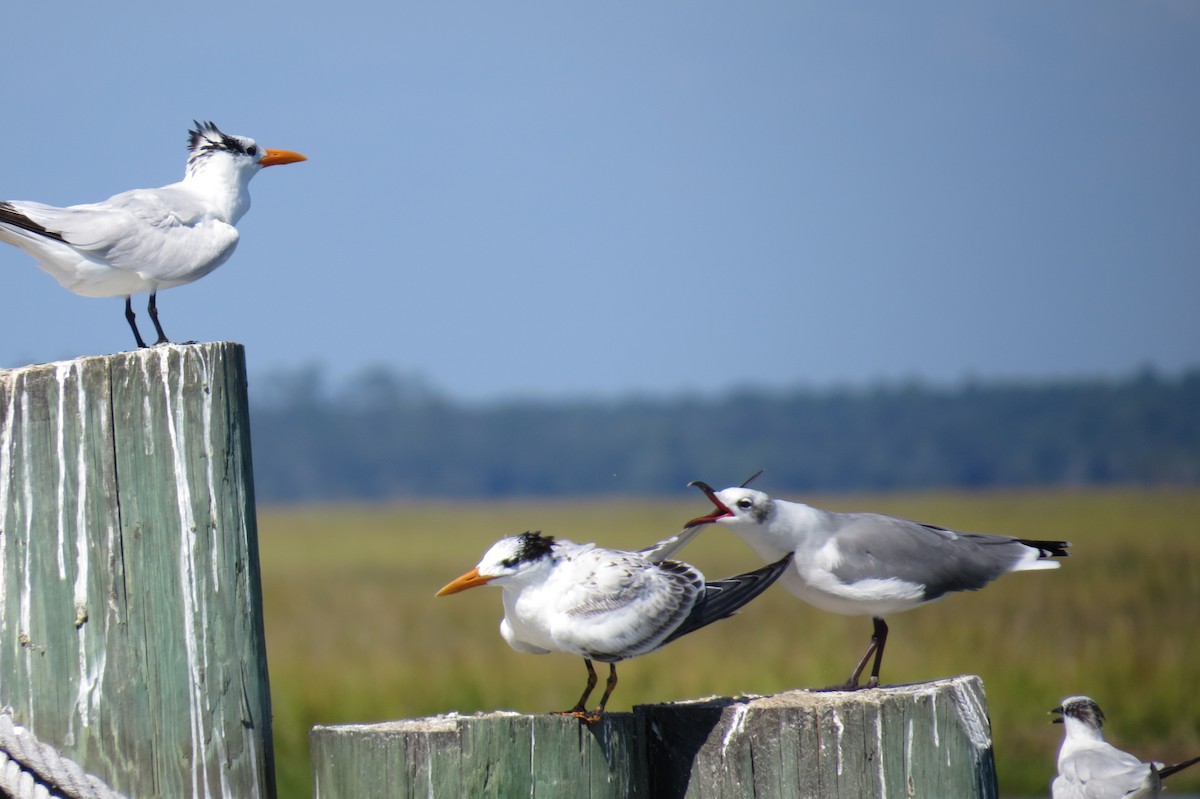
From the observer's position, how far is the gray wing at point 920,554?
582cm

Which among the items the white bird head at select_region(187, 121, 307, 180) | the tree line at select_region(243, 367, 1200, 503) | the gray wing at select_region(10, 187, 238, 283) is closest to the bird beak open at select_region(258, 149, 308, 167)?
the white bird head at select_region(187, 121, 307, 180)

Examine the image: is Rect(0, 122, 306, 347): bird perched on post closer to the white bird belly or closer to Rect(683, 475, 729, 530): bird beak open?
Rect(683, 475, 729, 530): bird beak open

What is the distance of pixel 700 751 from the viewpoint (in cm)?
445

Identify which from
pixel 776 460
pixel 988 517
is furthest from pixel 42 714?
pixel 776 460

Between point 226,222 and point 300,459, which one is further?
point 300,459

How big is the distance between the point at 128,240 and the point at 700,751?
272 centimetres

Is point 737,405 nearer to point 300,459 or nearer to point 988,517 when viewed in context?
point 300,459

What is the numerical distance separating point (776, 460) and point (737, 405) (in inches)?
893

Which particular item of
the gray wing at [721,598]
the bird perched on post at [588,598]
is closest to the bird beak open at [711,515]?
the gray wing at [721,598]

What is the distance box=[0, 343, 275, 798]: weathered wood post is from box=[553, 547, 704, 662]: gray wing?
1.10 metres

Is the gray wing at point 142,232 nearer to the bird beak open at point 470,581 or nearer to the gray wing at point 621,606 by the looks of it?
the bird beak open at point 470,581

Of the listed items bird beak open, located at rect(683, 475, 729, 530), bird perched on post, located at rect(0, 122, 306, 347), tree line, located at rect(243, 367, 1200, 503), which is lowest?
tree line, located at rect(243, 367, 1200, 503)

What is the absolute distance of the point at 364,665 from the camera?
16.6m

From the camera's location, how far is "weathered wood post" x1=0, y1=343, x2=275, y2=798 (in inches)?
153
